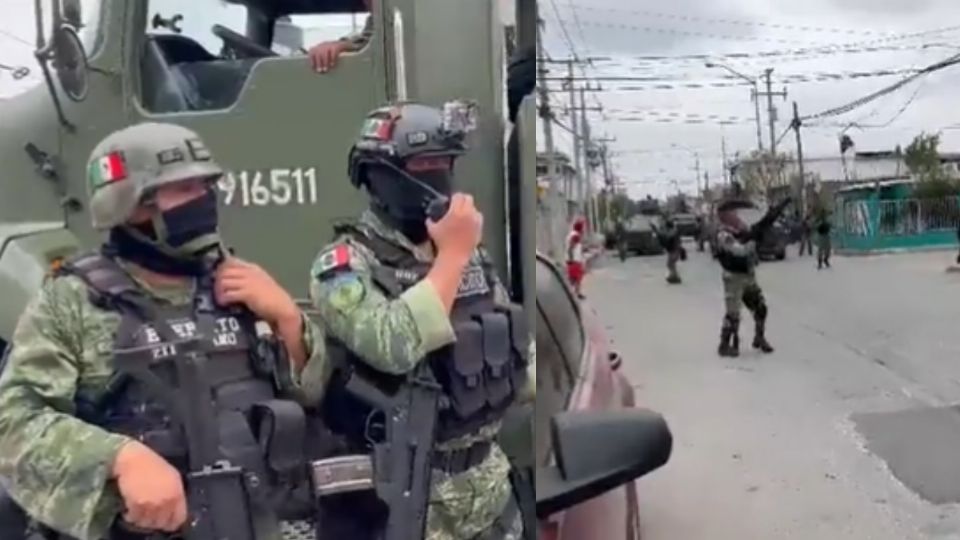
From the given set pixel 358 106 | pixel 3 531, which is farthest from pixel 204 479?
pixel 358 106

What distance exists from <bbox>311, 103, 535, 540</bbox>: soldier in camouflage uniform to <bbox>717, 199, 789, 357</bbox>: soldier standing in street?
0.30m

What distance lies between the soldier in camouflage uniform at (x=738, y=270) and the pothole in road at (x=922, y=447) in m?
1.44

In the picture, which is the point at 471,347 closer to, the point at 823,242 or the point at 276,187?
the point at 276,187

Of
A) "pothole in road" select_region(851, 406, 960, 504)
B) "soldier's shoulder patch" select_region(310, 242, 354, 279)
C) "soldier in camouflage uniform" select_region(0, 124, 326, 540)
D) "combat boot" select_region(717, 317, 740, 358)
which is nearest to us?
"soldier in camouflage uniform" select_region(0, 124, 326, 540)

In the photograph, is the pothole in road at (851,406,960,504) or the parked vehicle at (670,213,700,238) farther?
the pothole in road at (851,406,960,504)

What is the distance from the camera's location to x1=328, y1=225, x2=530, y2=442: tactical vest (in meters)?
1.65

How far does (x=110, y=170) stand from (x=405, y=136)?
0.35 metres

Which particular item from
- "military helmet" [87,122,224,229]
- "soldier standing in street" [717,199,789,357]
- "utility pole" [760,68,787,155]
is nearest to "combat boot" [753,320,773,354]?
"soldier standing in street" [717,199,789,357]

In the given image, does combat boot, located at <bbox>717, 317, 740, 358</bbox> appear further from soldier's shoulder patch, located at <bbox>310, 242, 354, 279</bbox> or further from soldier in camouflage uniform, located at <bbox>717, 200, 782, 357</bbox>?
soldier's shoulder patch, located at <bbox>310, 242, 354, 279</bbox>

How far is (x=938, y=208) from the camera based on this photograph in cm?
221

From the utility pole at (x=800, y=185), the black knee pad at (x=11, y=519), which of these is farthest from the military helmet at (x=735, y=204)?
the black knee pad at (x=11, y=519)

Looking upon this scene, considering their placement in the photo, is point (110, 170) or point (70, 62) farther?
point (70, 62)

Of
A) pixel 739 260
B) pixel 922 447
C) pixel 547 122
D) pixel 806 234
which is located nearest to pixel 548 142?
pixel 547 122

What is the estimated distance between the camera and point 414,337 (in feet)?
5.15
